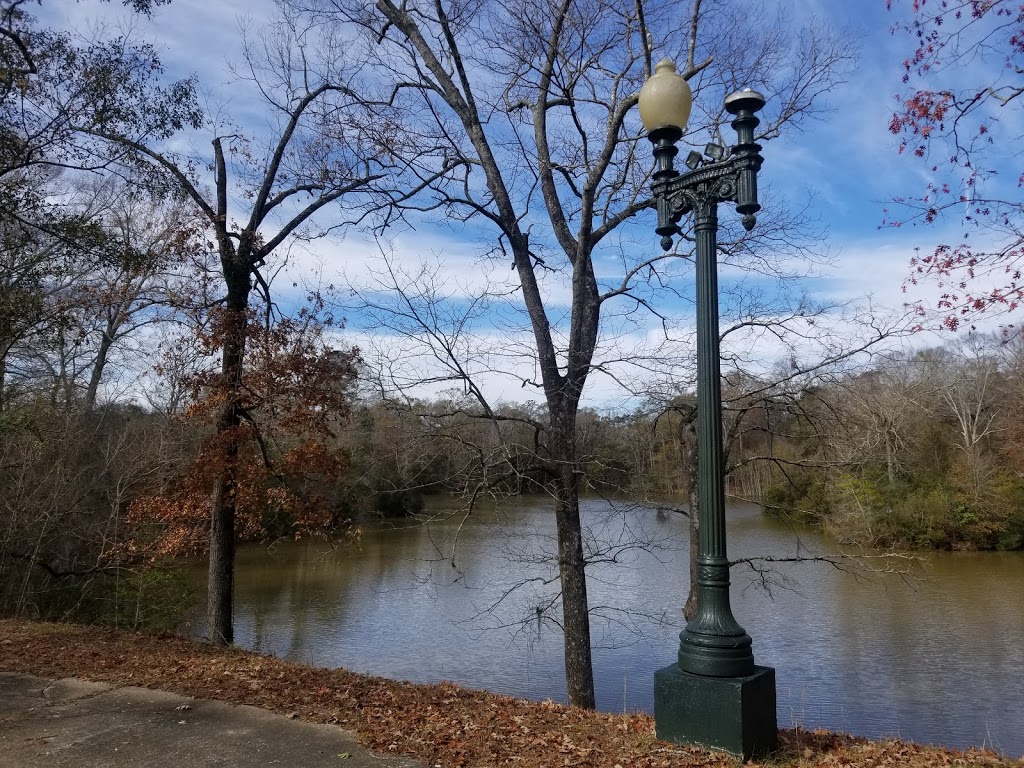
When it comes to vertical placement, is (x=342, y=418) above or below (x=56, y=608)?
above

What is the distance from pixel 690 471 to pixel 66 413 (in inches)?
533

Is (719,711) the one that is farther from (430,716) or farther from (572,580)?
(572,580)

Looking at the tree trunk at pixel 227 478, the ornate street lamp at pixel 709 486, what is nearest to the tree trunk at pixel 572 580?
the tree trunk at pixel 227 478

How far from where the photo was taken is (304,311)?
10.6 meters

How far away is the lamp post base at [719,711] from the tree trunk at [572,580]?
432 centimetres

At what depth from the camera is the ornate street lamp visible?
4316mm

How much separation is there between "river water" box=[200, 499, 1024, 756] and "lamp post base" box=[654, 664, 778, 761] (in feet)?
13.6

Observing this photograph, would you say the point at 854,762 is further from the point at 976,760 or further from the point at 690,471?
the point at 690,471

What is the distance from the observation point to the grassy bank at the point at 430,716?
450 cm

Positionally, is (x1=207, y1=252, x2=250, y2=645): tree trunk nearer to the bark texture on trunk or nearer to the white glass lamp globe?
the bark texture on trunk

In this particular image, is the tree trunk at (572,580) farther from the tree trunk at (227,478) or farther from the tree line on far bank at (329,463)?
the tree trunk at (227,478)

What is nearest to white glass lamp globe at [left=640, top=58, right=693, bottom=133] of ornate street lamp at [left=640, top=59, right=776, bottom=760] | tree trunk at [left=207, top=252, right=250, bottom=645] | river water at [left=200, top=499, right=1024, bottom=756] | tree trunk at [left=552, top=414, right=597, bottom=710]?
ornate street lamp at [left=640, top=59, right=776, bottom=760]

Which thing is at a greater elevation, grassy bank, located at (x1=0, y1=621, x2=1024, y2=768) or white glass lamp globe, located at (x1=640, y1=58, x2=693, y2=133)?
white glass lamp globe, located at (x1=640, y1=58, x2=693, y2=133)

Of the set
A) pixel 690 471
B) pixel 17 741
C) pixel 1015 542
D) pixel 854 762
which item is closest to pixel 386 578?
pixel 690 471
